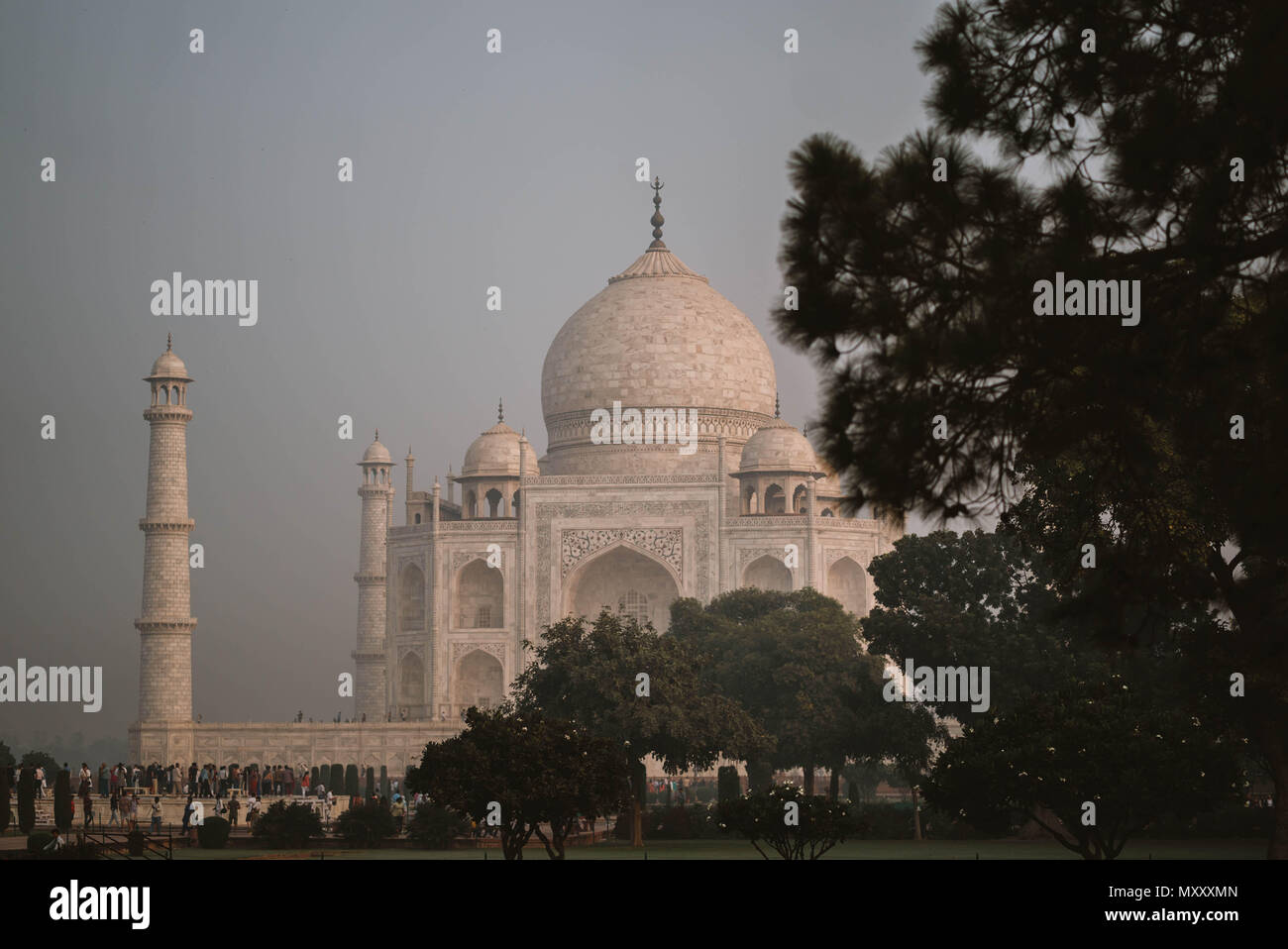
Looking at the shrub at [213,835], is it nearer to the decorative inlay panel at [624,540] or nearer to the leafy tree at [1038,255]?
the leafy tree at [1038,255]

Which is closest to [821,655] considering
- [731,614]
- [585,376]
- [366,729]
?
[731,614]

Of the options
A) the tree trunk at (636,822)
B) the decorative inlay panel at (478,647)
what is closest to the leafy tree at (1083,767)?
the tree trunk at (636,822)

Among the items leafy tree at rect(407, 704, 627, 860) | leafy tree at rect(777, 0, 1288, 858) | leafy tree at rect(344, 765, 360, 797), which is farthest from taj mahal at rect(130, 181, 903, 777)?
leafy tree at rect(777, 0, 1288, 858)

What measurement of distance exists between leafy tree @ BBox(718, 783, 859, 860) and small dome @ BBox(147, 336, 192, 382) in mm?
25830

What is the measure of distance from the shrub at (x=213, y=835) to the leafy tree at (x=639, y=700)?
4.83 m

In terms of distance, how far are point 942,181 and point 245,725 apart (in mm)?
34879

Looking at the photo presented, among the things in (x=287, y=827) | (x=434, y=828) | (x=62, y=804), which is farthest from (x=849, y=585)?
(x=62, y=804)

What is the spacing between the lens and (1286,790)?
1877 centimetres

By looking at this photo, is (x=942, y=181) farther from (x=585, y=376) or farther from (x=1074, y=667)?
(x=585, y=376)

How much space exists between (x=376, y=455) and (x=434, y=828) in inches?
1132

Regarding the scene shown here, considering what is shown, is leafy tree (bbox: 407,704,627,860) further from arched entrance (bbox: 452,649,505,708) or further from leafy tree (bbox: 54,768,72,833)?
arched entrance (bbox: 452,649,505,708)

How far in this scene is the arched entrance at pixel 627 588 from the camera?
48625 mm

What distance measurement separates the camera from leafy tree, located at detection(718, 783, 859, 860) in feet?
61.6

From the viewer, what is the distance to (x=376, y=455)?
5288cm
